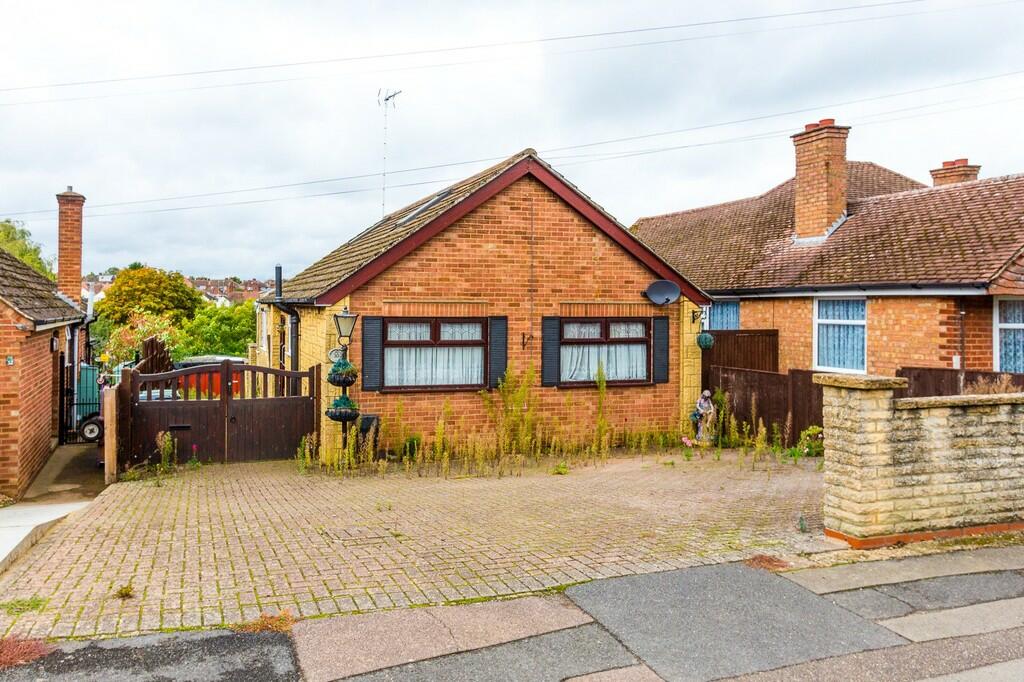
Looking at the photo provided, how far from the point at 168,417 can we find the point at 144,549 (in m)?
5.87

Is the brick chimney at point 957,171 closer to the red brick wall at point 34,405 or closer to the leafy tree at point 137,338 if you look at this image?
the red brick wall at point 34,405

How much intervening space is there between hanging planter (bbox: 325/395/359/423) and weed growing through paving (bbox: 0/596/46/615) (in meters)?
6.30

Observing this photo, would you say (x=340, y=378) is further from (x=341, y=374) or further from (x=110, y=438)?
(x=110, y=438)

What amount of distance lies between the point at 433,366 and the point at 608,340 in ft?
10.6

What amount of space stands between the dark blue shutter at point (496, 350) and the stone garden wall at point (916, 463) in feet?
22.9

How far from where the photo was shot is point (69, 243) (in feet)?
65.1

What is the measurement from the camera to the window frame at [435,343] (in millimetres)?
12891

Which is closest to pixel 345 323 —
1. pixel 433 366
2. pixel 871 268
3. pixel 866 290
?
pixel 433 366

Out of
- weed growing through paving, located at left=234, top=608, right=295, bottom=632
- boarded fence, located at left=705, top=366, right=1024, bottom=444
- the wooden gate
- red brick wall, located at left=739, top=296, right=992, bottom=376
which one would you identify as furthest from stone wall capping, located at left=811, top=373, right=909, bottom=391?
the wooden gate

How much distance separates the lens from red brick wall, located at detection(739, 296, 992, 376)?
13.3 meters

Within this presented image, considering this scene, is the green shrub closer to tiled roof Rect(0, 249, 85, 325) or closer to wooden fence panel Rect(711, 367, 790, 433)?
wooden fence panel Rect(711, 367, 790, 433)

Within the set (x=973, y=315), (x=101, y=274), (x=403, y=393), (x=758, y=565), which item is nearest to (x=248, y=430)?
(x=403, y=393)

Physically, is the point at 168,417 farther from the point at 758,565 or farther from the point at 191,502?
the point at 758,565

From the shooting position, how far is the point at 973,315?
1334cm
